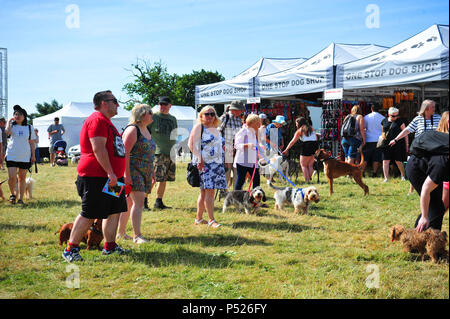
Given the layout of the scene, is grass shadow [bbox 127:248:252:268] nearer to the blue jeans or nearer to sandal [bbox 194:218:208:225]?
sandal [bbox 194:218:208:225]

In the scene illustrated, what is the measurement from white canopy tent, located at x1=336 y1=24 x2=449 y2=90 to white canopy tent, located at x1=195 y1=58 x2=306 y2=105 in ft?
11.0

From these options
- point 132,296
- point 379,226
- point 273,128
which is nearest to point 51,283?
point 132,296

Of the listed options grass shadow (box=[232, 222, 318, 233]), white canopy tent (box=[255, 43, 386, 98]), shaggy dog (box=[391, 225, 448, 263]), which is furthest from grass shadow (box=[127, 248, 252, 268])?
white canopy tent (box=[255, 43, 386, 98])

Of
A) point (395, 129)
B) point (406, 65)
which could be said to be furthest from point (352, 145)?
point (406, 65)

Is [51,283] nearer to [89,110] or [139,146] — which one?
[139,146]

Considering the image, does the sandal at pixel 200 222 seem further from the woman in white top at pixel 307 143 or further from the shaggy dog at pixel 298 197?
the woman in white top at pixel 307 143

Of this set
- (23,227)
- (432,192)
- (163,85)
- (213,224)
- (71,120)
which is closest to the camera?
(432,192)

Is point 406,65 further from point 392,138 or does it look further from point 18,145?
point 18,145

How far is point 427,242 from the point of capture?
11.5ft

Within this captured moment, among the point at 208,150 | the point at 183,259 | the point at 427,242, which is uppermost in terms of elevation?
the point at 208,150

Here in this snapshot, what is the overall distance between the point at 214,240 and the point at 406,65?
559 cm

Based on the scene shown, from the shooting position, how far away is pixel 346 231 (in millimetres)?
5008

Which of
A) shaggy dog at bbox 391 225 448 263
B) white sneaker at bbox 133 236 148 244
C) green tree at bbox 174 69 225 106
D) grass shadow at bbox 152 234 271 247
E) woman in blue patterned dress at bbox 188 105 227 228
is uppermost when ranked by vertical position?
green tree at bbox 174 69 225 106

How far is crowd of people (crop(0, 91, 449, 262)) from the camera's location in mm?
3504
